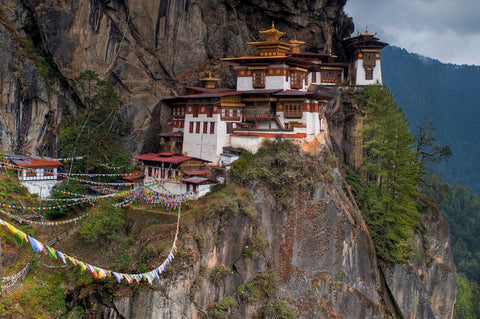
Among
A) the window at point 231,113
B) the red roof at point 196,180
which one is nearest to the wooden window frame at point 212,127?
the window at point 231,113

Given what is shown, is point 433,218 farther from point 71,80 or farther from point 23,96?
point 23,96

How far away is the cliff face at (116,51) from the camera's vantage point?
38.4 metres

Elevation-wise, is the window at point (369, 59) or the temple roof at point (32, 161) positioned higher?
the window at point (369, 59)

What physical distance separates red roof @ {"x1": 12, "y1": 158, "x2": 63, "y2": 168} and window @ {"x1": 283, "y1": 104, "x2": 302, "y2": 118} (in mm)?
18230

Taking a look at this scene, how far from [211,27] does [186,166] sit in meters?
17.9

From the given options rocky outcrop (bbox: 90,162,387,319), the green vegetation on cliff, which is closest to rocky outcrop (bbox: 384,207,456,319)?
rocky outcrop (bbox: 90,162,387,319)

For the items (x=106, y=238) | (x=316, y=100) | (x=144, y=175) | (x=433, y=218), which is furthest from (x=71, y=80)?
(x=433, y=218)

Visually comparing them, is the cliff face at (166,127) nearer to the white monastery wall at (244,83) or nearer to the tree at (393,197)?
the tree at (393,197)

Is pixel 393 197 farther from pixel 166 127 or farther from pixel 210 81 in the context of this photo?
pixel 166 127

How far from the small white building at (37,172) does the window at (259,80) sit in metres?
17.4

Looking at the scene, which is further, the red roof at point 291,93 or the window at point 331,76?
the window at point 331,76

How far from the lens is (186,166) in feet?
112

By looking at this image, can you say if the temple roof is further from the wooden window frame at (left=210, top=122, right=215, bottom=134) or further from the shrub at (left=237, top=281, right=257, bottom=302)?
the shrub at (left=237, top=281, right=257, bottom=302)

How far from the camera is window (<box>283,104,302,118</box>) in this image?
1492 inches
